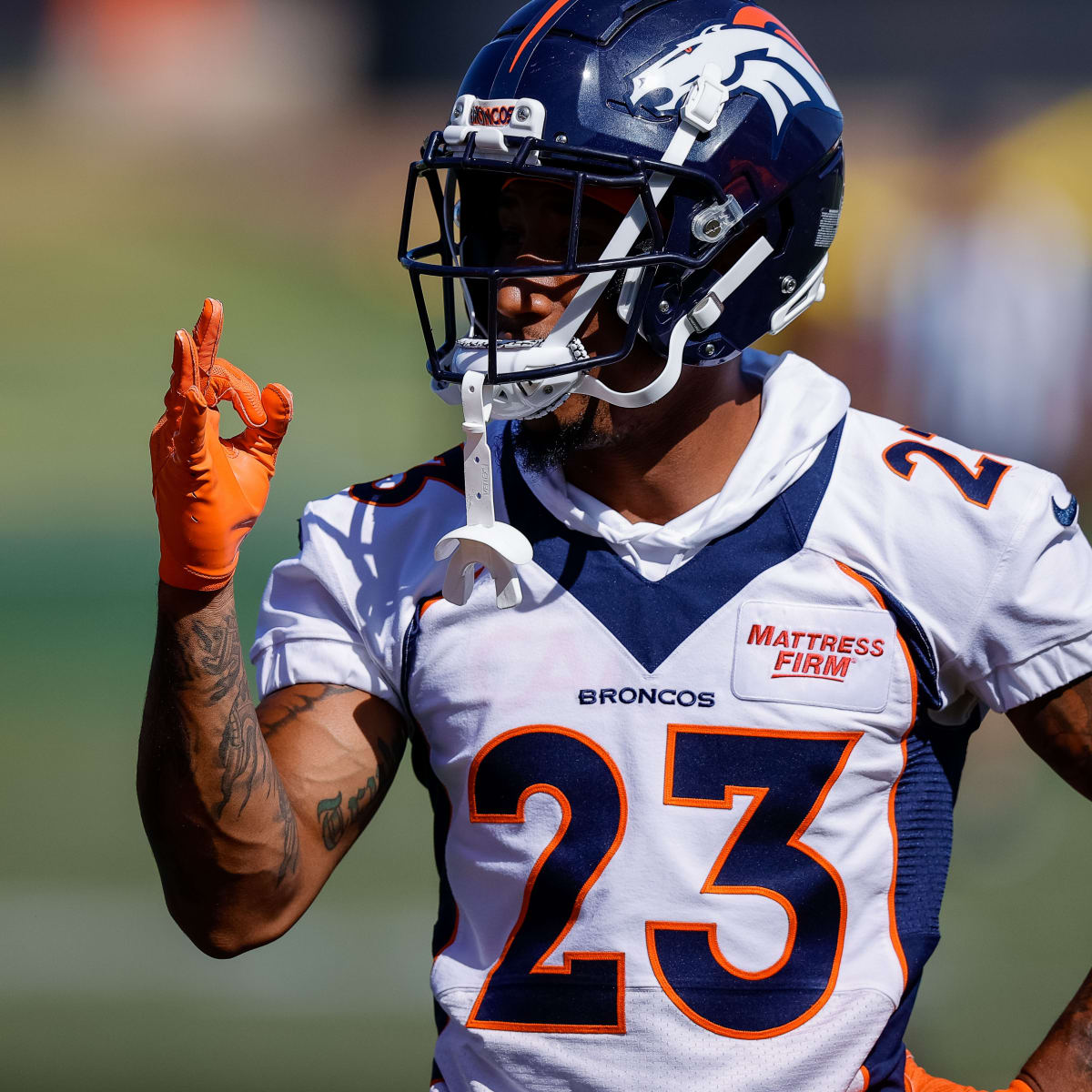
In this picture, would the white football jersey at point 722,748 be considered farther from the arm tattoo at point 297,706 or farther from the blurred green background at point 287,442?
the blurred green background at point 287,442

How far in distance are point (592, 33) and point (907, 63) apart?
228 inches

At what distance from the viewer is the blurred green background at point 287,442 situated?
12.7 ft

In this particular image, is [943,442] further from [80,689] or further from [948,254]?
[948,254]

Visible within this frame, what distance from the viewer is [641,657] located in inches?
72.6

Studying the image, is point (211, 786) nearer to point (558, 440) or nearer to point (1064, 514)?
point (558, 440)

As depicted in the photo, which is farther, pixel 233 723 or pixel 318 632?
pixel 318 632

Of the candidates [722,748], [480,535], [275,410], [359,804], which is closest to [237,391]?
[275,410]

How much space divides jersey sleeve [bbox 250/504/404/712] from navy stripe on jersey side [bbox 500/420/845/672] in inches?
9.7

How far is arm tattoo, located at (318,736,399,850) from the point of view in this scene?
6.09 feet

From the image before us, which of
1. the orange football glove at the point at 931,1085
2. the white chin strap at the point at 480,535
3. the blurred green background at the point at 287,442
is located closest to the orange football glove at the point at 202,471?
the white chin strap at the point at 480,535

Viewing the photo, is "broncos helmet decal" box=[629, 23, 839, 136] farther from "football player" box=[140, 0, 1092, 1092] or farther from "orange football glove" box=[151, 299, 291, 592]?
"orange football glove" box=[151, 299, 291, 592]

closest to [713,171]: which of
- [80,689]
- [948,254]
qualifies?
[80,689]

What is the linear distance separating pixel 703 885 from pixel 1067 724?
489 millimetres

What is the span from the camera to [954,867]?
177 inches
